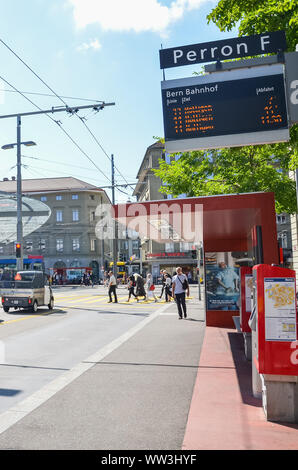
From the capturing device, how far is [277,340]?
4691 millimetres

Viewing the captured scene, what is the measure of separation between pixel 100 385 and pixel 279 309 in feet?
9.71

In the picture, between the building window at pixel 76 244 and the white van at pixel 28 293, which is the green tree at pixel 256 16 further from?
the building window at pixel 76 244

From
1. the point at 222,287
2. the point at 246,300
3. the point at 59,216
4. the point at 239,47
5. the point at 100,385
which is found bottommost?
the point at 100,385

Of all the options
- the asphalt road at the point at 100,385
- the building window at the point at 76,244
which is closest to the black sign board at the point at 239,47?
the asphalt road at the point at 100,385

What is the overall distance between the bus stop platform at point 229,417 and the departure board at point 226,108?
3941 mm

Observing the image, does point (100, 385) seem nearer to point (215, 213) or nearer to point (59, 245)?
point (215, 213)

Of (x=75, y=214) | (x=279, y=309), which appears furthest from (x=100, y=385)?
(x=75, y=214)

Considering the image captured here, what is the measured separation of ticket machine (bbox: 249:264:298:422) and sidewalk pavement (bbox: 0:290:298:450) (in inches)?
10.0

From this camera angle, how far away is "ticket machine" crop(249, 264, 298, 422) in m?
4.63

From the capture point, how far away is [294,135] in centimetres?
773

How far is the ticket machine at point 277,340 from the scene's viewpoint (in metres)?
4.63
